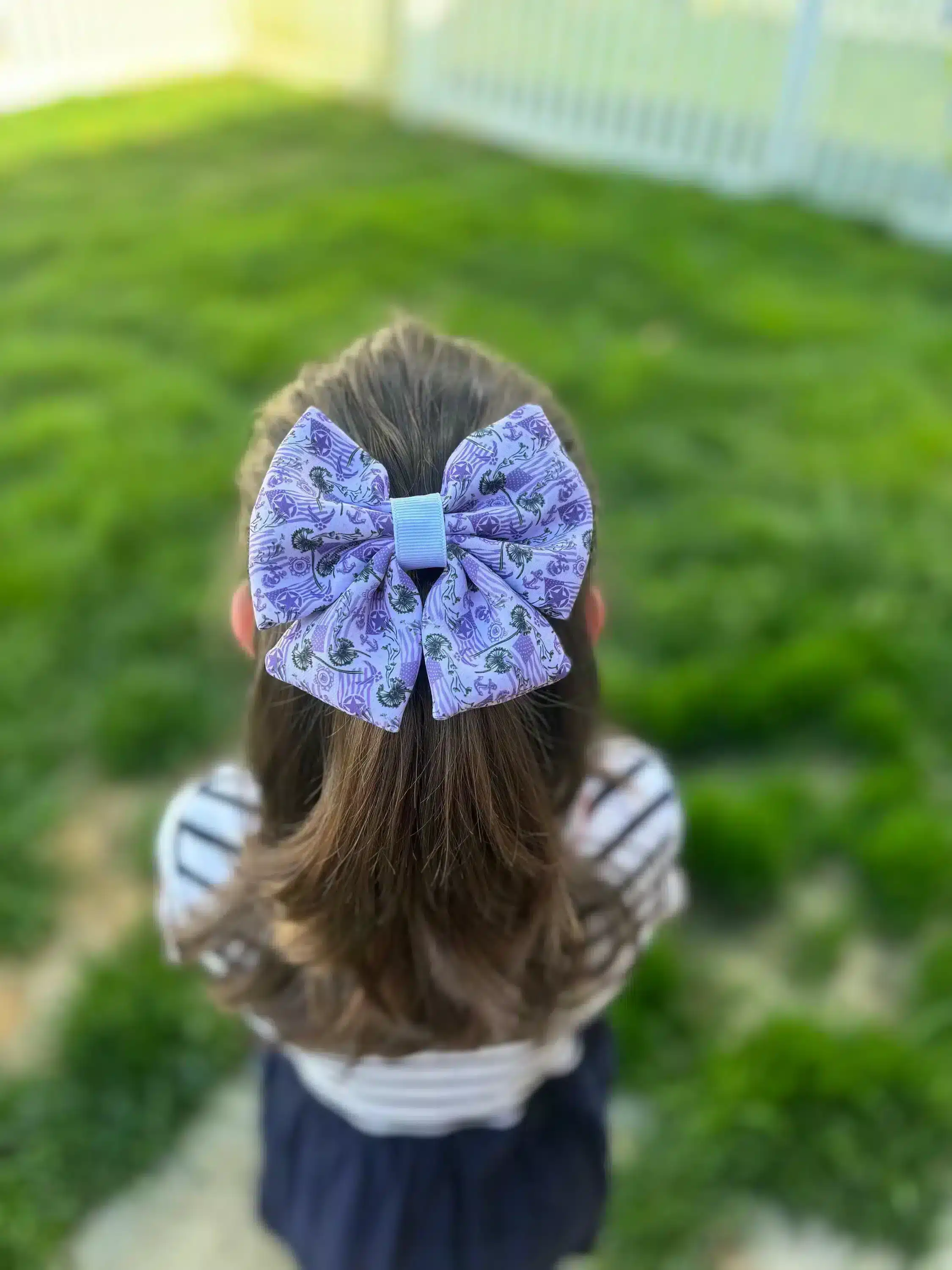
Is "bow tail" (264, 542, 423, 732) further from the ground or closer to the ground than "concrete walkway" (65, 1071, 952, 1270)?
further from the ground

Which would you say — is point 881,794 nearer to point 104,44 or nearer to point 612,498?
point 612,498

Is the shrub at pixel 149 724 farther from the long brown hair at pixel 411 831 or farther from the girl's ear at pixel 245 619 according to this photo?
the girl's ear at pixel 245 619

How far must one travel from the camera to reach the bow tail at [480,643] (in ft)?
2.13

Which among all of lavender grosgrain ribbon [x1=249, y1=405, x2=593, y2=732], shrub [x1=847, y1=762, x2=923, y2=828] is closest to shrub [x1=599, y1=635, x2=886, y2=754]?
shrub [x1=847, y1=762, x2=923, y2=828]

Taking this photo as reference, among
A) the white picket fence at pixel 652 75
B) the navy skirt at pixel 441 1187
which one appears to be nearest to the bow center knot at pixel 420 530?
the navy skirt at pixel 441 1187

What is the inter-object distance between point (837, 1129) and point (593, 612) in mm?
974

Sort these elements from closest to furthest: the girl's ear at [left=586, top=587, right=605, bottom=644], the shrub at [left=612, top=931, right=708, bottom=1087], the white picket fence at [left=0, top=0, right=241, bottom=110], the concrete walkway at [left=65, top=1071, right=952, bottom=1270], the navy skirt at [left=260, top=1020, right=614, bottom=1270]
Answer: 1. the girl's ear at [left=586, top=587, right=605, bottom=644]
2. the navy skirt at [left=260, top=1020, right=614, bottom=1270]
3. the concrete walkway at [left=65, top=1071, right=952, bottom=1270]
4. the shrub at [left=612, top=931, right=708, bottom=1087]
5. the white picket fence at [left=0, top=0, right=241, bottom=110]

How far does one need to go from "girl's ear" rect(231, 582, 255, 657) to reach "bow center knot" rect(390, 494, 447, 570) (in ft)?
0.91

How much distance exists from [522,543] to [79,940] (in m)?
1.33

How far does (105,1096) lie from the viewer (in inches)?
59.6

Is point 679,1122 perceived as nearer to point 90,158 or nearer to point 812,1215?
point 812,1215

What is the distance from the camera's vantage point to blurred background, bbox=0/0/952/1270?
58.6 inches

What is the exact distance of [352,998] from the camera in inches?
36.4

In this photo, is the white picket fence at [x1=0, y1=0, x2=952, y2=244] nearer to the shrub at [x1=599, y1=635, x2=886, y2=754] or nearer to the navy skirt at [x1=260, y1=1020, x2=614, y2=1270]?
the shrub at [x1=599, y1=635, x2=886, y2=754]
